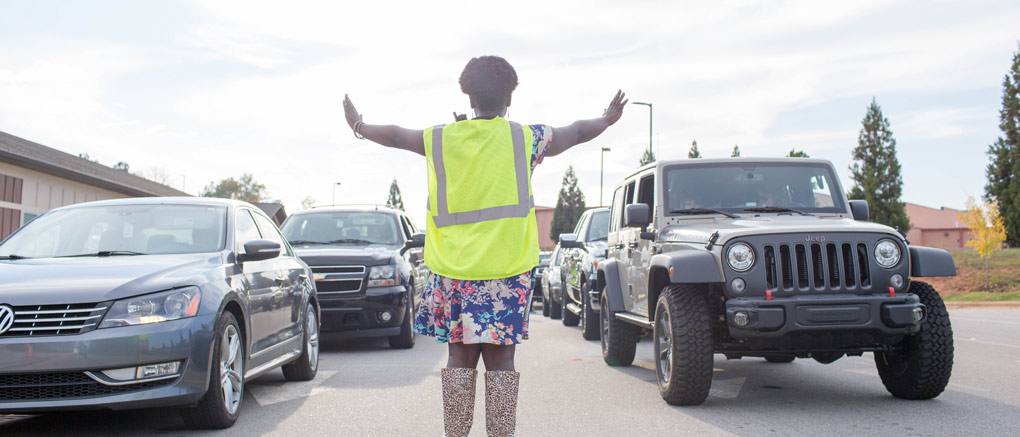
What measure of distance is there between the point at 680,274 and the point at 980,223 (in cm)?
3251

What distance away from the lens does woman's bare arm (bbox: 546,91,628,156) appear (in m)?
3.98

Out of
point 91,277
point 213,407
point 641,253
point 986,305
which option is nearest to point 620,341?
point 641,253

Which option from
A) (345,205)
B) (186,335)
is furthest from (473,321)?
(345,205)

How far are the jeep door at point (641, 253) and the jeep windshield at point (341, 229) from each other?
467 centimetres

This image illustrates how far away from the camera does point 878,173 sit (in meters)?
64.2

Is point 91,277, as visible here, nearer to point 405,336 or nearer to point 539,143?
point 539,143

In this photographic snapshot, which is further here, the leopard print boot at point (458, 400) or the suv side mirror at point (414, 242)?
the suv side mirror at point (414, 242)

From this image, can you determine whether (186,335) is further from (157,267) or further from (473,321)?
(473,321)

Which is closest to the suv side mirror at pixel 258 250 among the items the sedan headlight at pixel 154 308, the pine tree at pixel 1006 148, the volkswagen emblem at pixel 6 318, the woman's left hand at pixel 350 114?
the sedan headlight at pixel 154 308

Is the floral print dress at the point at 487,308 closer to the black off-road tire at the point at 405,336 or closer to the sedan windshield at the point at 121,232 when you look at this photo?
the sedan windshield at the point at 121,232

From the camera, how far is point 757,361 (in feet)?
32.8

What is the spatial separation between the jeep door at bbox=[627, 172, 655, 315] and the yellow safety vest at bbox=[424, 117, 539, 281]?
413 cm

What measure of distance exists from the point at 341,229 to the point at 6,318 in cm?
748

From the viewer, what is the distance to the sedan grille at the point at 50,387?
16.6ft
